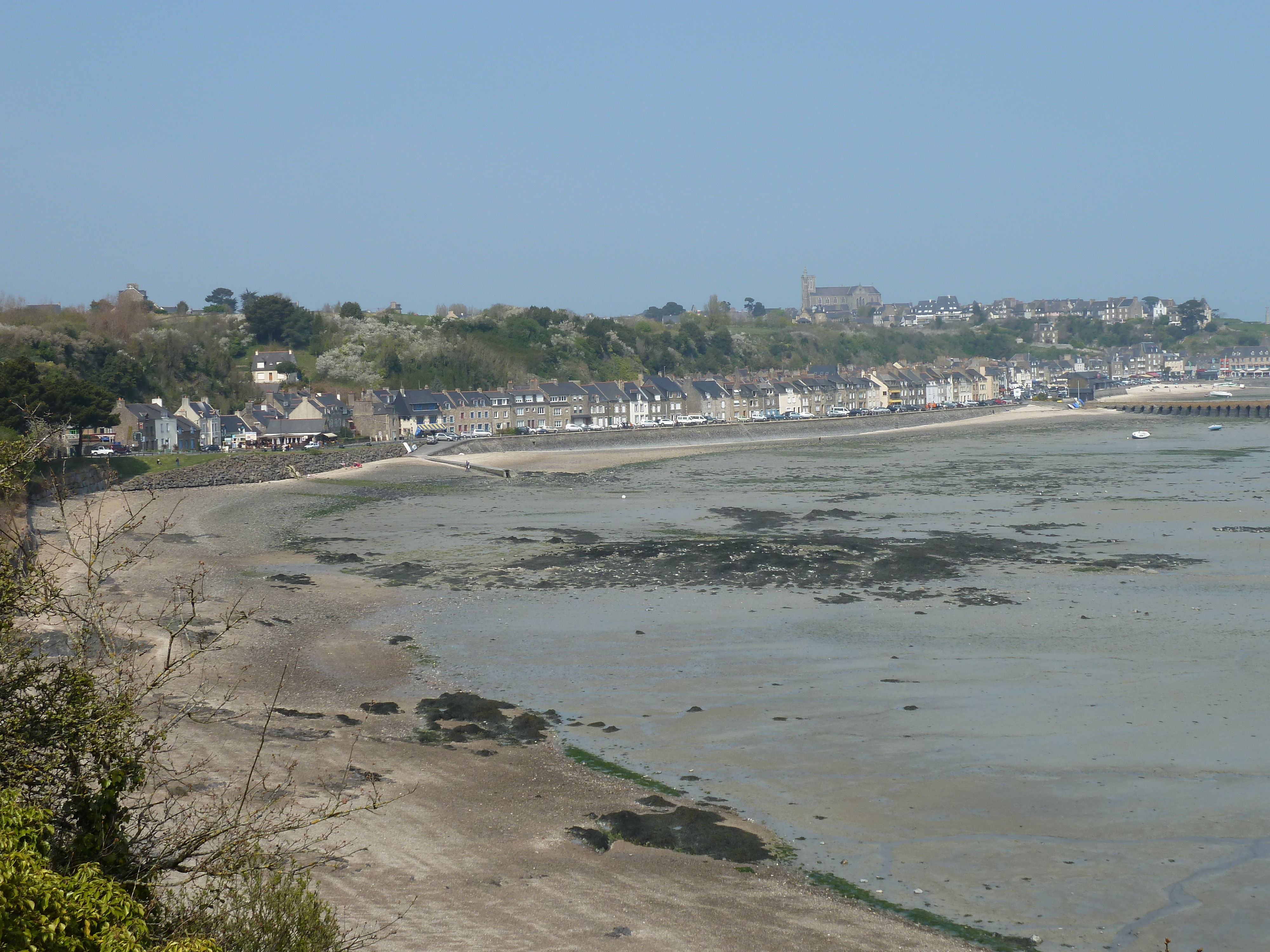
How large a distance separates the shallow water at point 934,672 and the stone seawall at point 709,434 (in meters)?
29.8

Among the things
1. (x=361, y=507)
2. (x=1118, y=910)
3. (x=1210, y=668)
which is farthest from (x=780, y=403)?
(x=1118, y=910)

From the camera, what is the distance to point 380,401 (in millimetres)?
73938

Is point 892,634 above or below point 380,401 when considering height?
below

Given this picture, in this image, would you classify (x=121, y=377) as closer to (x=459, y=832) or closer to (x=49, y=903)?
(x=459, y=832)

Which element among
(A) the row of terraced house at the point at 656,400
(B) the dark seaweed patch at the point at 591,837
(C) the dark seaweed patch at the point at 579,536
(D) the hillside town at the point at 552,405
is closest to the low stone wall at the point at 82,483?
(D) the hillside town at the point at 552,405

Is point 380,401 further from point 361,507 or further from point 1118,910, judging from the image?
point 1118,910

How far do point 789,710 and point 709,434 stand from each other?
216 ft

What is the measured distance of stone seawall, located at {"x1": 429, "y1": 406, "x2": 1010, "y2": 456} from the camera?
68.2 meters

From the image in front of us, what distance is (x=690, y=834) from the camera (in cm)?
1063

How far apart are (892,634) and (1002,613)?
103 inches

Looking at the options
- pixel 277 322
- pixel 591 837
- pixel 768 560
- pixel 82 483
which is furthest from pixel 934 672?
pixel 277 322

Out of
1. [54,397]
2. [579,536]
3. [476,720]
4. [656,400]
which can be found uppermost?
[54,397]

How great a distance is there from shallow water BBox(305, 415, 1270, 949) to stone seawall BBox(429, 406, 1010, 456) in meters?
29.8

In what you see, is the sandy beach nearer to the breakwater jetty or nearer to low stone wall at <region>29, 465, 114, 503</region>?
low stone wall at <region>29, 465, 114, 503</region>
